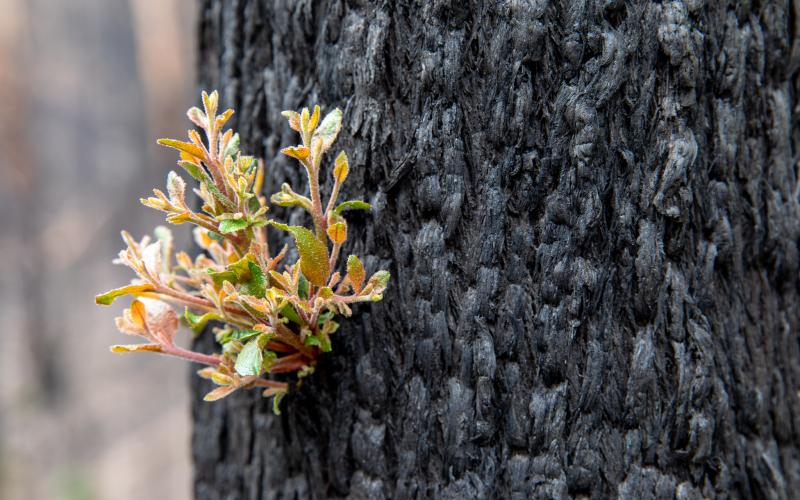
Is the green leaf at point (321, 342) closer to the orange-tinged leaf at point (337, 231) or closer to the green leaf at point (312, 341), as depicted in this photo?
the green leaf at point (312, 341)

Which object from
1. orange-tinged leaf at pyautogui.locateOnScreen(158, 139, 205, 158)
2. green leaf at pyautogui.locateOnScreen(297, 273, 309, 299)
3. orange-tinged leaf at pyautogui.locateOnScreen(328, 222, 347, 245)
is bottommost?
green leaf at pyautogui.locateOnScreen(297, 273, 309, 299)

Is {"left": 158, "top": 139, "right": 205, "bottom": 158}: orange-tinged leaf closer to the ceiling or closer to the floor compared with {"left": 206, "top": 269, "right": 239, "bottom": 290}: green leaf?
closer to the ceiling

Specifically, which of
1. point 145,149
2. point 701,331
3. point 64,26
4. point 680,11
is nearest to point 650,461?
point 701,331

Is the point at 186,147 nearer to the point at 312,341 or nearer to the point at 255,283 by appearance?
the point at 255,283

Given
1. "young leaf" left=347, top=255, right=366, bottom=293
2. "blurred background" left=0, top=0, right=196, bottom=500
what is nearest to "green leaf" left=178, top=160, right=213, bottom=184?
"young leaf" left=347, top=255, right=366, bottom=293

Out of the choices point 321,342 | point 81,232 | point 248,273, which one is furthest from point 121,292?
point 81,232

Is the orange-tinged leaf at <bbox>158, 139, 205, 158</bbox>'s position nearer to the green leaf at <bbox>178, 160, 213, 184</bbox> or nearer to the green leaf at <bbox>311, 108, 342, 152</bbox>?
the green leaf at <bbox>178, 160, 213, 184</bbox>
